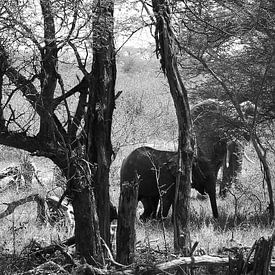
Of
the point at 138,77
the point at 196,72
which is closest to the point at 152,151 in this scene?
the point at 196,72

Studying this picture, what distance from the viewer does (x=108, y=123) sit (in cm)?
729

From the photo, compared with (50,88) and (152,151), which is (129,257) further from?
(152,151)

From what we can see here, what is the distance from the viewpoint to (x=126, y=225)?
6.37m

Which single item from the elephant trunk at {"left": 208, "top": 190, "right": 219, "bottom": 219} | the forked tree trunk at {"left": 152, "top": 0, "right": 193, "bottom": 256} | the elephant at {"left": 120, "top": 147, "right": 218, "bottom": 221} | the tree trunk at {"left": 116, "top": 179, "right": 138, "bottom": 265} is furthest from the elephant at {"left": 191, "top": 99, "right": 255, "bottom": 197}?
the tree trunk at {"left": 116, "top": 179, "right": 138, "bottom": 265}

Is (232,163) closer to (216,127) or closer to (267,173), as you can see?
(216,127)

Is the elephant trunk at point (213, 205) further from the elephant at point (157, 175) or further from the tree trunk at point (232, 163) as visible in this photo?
the tree trunk at point (232, 163)

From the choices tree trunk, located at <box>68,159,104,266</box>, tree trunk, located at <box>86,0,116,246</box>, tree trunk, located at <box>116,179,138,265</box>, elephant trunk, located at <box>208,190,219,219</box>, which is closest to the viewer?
tree trunk, located at <box>116,179,138,265</box>

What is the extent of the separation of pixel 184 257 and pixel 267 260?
683 millimetres

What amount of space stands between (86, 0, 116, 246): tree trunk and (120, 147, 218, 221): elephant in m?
3.40

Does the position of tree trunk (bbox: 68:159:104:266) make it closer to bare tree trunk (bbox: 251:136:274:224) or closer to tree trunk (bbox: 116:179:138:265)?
tree trunk (bbox: 116:179:138:265)

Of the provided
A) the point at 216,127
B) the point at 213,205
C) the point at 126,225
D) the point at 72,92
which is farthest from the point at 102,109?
the point at 216,127

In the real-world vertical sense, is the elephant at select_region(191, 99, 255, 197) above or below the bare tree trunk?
above

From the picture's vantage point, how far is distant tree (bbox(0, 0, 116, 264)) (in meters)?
6.74

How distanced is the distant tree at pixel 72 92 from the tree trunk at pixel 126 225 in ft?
1.48
